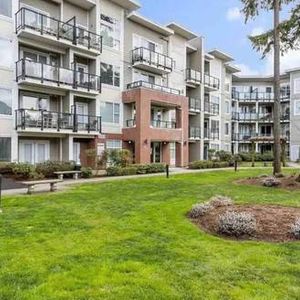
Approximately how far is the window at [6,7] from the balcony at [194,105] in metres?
21.9

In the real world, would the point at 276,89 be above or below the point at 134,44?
below

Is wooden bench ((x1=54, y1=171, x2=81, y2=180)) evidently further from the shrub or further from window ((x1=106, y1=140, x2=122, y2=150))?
the shrub

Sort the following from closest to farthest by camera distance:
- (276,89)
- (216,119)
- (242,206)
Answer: (242,206), (276,89), (216,119)

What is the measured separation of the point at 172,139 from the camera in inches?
1315

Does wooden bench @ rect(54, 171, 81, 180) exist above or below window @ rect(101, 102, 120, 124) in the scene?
below

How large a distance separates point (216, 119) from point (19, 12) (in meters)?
29.8

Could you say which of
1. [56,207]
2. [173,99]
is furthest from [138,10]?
[56,207]

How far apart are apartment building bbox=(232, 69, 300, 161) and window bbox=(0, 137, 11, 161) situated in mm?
38710

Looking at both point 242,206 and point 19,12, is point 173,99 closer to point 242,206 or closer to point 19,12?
point 19,12

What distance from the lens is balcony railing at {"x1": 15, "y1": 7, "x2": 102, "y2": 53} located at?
23219mm

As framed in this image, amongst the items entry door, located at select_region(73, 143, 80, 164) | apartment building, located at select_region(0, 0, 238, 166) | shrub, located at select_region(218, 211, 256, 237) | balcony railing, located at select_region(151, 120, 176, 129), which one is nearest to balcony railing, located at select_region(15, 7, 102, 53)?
apartment building, located at select_region(0, 0, 238, 166)

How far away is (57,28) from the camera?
25.2 metres

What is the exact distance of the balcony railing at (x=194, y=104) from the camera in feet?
131

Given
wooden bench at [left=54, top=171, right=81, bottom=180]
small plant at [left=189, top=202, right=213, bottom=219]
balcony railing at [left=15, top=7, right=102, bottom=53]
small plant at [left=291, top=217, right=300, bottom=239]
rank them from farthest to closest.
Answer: balcony railing at [left=15, top=7, right=102, bottom=53]
wooden bench at [left=54, top=171, right=81, bottom=180]
small plant at [left=189, top=202, right=213, bottom=219]
small plant at [left=291, top=217, right=300, bottom=239]
